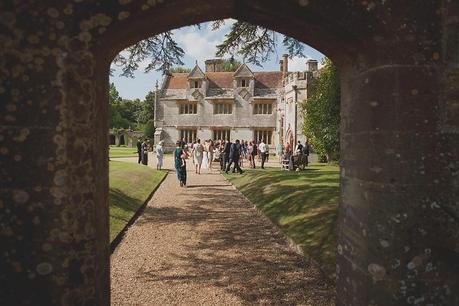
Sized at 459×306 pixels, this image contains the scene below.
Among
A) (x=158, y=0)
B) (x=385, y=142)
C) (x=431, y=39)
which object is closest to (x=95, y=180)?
(x=158, y=0)

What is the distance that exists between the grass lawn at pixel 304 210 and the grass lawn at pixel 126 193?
10.6 feet

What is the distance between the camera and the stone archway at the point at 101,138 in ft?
6.89

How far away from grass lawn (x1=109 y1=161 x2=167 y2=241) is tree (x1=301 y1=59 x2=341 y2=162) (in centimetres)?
1039

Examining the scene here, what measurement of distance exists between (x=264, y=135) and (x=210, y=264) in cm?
3649

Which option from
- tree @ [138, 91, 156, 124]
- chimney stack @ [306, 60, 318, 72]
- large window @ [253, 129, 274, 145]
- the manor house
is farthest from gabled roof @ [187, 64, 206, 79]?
tree @ [138, 91, 156, 124]

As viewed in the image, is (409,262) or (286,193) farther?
(286,193)

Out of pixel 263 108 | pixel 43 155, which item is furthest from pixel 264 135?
pixel 43 155

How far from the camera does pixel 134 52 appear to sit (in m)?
8.36

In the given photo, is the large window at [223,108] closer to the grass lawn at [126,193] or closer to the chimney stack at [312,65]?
the chimney stack at [312,65]

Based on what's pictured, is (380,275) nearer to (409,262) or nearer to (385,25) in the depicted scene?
(409,262)

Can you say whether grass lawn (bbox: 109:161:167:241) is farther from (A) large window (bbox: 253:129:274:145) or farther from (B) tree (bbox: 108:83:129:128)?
(B) tree (bbox: 108:83:129:128)

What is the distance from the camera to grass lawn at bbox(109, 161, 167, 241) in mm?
8047

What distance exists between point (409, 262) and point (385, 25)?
1.40 m

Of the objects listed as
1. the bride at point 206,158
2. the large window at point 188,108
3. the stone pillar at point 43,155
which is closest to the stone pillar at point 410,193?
the stone pillar at point 43,155
